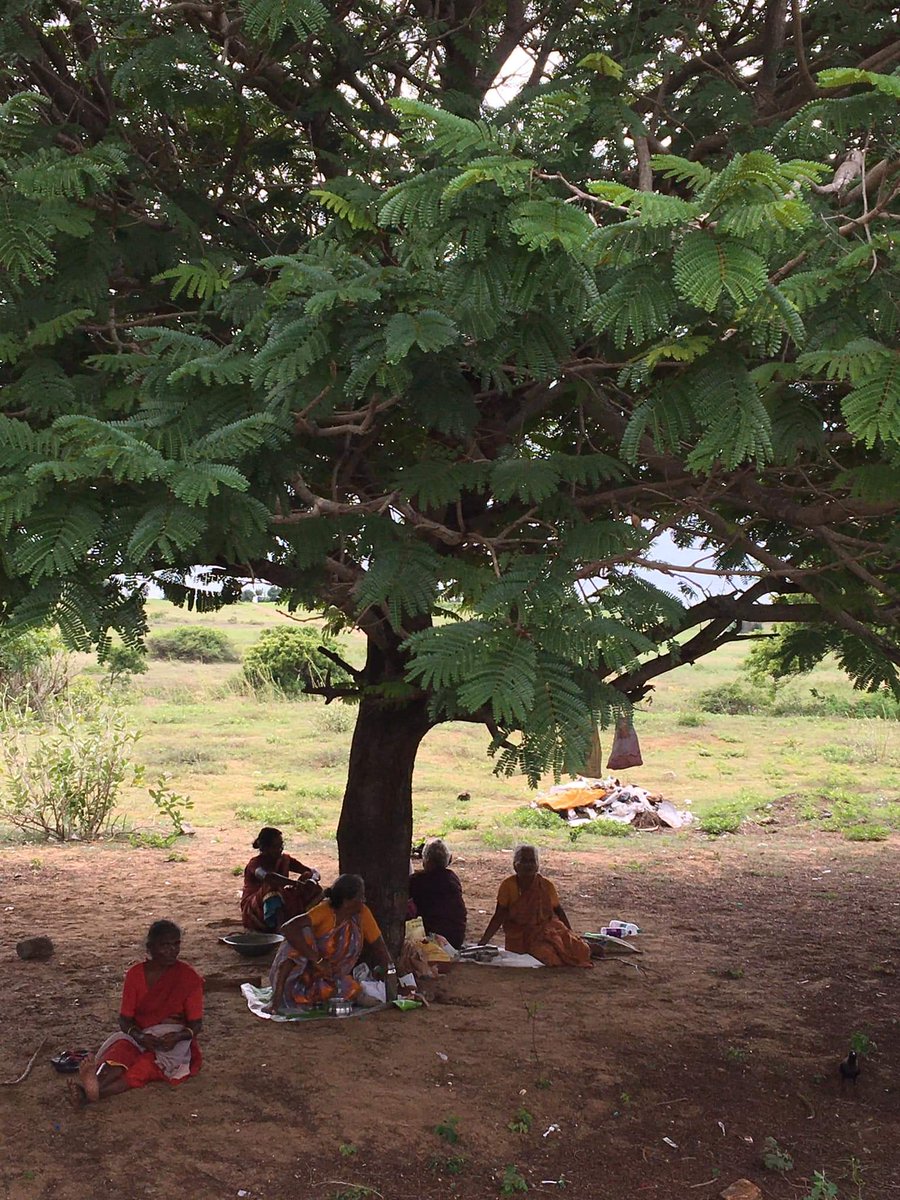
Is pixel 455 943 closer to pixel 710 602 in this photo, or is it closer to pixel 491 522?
pixel 710 602

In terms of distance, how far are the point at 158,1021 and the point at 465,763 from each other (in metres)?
14.3

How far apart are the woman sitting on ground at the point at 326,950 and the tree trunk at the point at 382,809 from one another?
→ 860 mm

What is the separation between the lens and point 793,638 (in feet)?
25.5

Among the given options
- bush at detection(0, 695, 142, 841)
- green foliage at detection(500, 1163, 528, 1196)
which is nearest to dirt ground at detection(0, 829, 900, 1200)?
green foliage at detection(500, 1163, 528, 1196)

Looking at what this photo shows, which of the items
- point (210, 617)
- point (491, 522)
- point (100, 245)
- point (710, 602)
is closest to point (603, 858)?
point (710, 602)

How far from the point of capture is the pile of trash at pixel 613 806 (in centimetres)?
1484

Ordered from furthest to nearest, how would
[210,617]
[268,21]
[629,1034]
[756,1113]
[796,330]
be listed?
1. [210,617]
2. [629,1034]
3. [756,1113]
4. [268,21]
5. [796,330]

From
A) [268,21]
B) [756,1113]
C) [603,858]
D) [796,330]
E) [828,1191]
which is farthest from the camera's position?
[603,858]

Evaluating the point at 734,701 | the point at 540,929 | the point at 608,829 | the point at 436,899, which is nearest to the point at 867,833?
the point at 608,829

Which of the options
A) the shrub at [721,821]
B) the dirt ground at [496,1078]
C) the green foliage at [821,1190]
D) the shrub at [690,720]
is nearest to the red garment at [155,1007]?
the dirt ground at [496,1078]

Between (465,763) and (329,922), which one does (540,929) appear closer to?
(329,922)

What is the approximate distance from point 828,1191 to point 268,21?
17.3 ft

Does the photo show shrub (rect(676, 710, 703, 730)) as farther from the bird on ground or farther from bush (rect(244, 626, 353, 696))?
the bird on ground

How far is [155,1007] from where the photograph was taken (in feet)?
19.0
